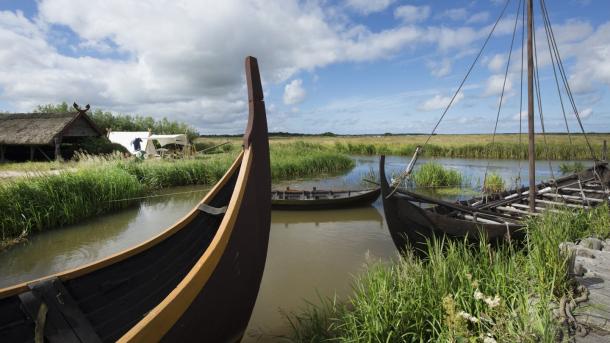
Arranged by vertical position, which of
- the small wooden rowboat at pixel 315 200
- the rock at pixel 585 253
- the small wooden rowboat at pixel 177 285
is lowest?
the small wooden rowboat at pixel 315 200

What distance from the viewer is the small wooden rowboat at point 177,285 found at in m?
2.17

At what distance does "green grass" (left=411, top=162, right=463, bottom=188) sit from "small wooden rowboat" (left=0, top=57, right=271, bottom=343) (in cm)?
1153

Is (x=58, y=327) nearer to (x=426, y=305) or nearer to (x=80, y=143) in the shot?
(x=426, y=305)

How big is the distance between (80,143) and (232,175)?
17.7m

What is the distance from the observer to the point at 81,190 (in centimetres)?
875

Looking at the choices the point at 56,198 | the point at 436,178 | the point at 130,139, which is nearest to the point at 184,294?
the point at 56,198

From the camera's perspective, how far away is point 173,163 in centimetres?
1447

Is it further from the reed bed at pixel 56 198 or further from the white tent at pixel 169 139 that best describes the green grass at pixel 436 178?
the white tent at pixel 169 139

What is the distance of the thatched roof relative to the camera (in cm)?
1515

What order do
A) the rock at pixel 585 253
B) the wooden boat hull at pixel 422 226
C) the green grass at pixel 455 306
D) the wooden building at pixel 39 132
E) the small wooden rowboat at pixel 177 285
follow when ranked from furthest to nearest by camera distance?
1. the wooden building at pixel 39 132
2. the wooden boat hull at pixel 422 226
3. the rock at pixel 585 253
4. the green grass at pixel 455 306
5. the small wooden rowboat at pixel 177 285

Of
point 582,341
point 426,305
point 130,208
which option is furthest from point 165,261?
point 130,208

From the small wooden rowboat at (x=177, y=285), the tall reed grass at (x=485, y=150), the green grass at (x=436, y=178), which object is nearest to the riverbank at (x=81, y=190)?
the small wooden rowboat at (x=177, y=285)

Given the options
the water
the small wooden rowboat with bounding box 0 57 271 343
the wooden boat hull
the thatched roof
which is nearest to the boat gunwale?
the small wooden rowboat with bounding box 0 57 271 343

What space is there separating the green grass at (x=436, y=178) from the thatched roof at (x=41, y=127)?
53.1ft
